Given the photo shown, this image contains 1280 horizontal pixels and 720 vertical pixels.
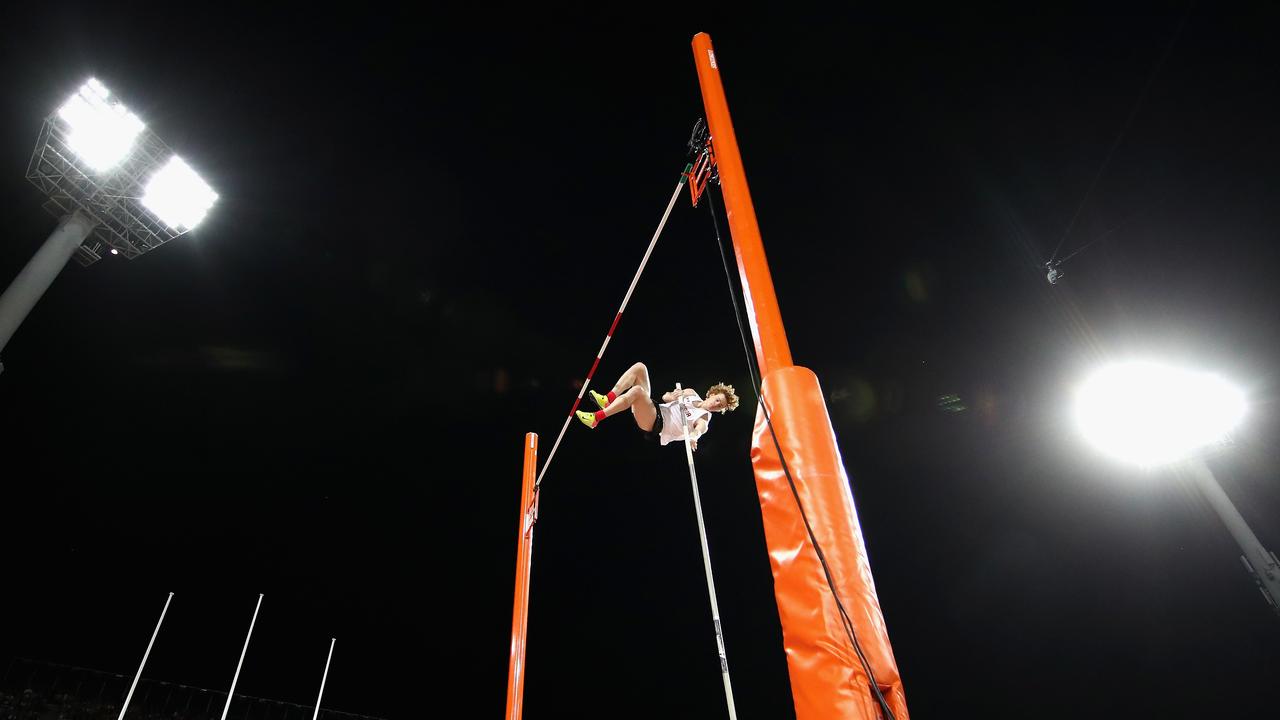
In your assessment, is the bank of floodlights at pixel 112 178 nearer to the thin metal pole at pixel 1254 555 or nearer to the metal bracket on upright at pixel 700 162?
the metal bracket on upright at pixel 700 162

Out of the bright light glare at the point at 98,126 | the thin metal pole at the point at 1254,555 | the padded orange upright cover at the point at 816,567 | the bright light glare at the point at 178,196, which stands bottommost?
the padded orange upright cover at the point at 816,567

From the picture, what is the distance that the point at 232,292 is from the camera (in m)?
9.06

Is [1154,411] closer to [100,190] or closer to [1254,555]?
[1254,555]

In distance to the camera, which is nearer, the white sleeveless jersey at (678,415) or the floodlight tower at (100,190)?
the white sleeveless jersey at (678,415)

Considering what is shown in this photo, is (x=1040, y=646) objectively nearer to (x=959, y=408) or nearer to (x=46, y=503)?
(x=959, y=408)

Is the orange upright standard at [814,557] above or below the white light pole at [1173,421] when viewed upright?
below

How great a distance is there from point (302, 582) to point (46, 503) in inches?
210

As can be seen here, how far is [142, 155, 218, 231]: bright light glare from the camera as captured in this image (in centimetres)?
870

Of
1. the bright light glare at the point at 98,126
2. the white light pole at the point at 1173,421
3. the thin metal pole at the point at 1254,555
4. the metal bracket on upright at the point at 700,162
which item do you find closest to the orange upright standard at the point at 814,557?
the metal bracket on upright at the point at 700,162

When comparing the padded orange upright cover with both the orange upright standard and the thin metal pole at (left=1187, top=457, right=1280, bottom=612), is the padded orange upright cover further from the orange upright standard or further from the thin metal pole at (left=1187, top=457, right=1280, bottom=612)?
the thin metal pole at (left=1187, top=457, right=1280, bottom=612)

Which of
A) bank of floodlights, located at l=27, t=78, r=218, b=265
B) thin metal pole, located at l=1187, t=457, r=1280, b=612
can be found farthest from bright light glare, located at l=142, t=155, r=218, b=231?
thin metal pole, located at l=1187, t=457, r=1280, b=612

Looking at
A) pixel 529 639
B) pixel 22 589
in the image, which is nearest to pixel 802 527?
pixel 529 639

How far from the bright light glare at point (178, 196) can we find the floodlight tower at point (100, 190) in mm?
16

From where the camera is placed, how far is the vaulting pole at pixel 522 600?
5520 millimetres
